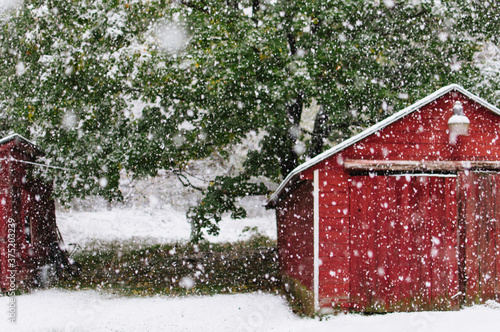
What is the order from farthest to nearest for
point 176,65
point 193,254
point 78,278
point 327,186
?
point 193,254 → point 78,278 → point 176,65 → point 327,186

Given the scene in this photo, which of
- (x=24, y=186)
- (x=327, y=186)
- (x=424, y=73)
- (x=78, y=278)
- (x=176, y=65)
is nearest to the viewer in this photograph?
(x=327, y=186)

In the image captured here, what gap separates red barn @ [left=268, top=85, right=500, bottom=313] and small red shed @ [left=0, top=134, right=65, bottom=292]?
8.19 m

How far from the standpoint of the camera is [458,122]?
295 inches

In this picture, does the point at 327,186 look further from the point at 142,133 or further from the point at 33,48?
the point at 33,48

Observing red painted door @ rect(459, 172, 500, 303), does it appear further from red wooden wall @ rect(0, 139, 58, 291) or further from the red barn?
red wooden wall @ rect(0, 139, 58, 291)

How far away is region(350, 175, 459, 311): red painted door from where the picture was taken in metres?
7.63

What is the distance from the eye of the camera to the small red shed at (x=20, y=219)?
11305mm

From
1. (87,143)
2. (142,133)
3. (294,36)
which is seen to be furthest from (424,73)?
(87,143)

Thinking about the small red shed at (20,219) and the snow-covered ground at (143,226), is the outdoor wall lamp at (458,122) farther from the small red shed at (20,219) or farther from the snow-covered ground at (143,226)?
the snow-covered ground at (143,226)

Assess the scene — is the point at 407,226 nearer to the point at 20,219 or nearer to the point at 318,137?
the point at 318,137

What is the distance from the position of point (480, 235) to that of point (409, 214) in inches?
56.3

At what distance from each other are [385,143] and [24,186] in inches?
418

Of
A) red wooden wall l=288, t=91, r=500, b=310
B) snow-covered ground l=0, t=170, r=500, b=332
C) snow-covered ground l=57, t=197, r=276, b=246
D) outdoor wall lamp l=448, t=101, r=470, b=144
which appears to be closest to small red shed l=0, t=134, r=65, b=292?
snow-covered ground l=0, t=170, r=500, b=332

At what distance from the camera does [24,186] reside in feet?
Answer: 40.5
